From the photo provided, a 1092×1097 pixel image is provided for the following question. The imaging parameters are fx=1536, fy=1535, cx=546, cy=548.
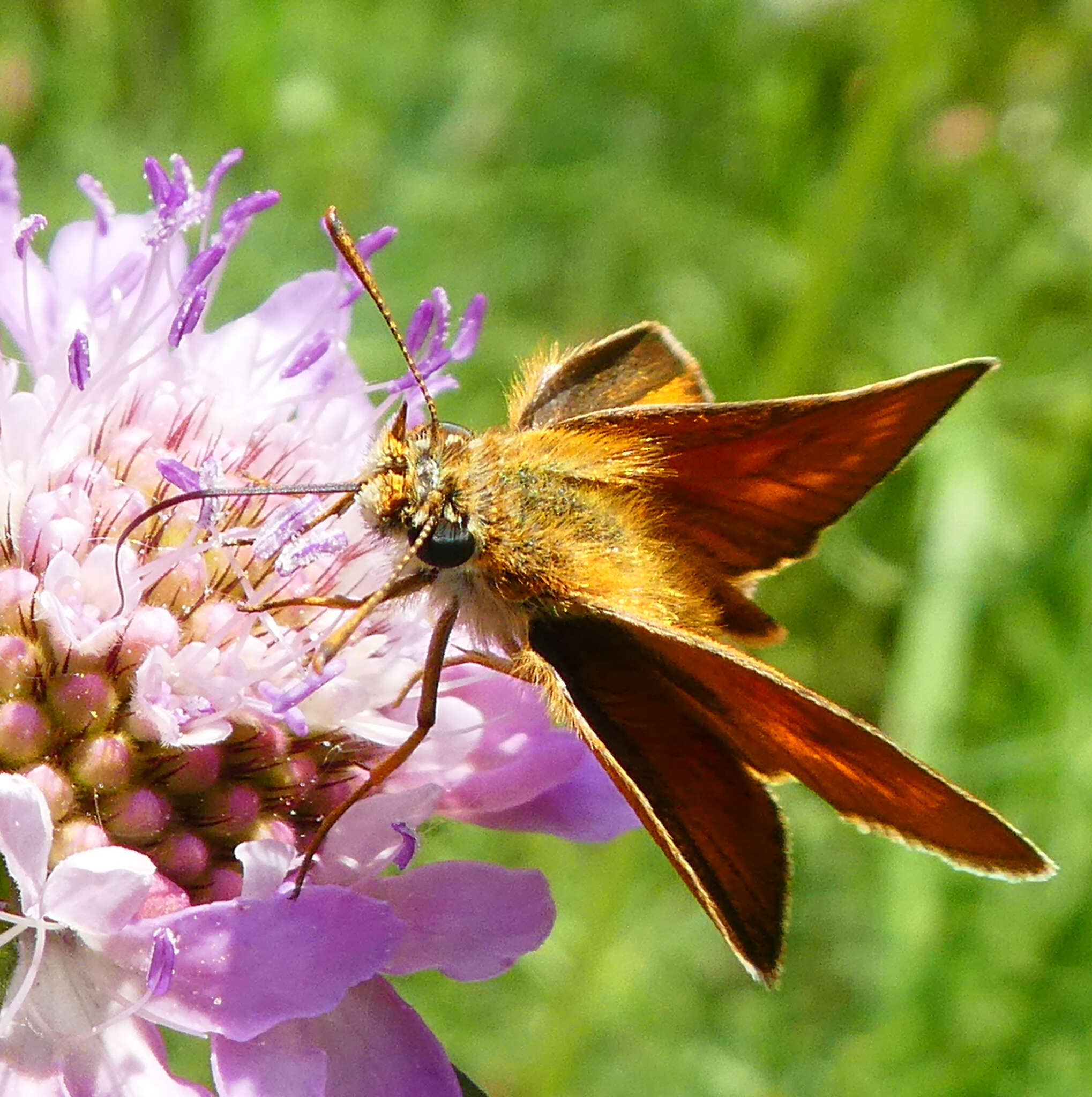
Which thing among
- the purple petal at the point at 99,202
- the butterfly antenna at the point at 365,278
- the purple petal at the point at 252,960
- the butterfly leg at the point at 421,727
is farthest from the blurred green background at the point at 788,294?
the purple petal at the point at 252,960

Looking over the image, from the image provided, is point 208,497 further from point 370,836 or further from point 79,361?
point 370,836

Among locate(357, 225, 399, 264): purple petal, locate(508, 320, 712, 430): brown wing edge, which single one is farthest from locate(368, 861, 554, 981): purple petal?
locate(357, 225, 399, 264): purple petal

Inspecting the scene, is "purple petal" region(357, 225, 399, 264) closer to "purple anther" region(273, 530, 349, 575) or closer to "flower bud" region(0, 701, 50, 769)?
"purple anther" region(273, 530, 349, 575)

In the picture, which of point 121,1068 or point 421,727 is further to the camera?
point 421,727

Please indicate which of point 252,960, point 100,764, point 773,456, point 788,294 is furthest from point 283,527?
point 788,294

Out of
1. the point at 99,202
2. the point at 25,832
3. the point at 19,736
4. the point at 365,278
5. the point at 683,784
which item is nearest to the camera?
the point at 25,832

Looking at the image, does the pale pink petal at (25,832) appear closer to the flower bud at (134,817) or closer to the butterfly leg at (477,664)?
the flower bud at (134,817)

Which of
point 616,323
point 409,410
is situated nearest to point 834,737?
point 409,410
